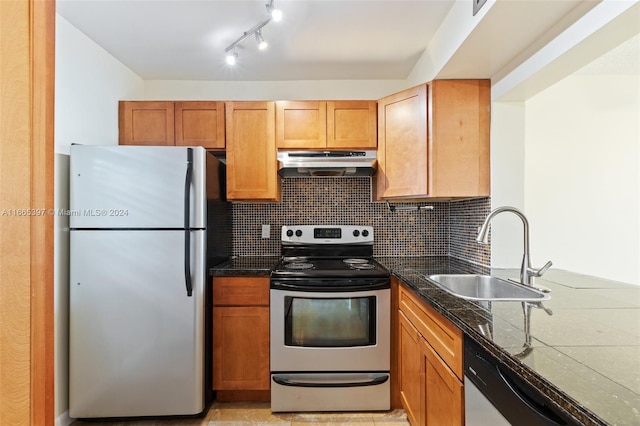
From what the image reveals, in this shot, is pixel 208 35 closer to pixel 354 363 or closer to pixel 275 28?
pixel 275 28

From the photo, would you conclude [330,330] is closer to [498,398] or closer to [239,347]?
[239,347]

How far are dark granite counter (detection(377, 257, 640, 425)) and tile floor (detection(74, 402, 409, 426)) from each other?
100 centimetres

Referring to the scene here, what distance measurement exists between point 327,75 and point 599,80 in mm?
1957

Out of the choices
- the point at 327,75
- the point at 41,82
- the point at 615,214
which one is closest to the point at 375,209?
the point at 327,75

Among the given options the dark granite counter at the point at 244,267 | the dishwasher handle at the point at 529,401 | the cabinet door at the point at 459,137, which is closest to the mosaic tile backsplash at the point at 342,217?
the dark granite counter at the point at 244,267

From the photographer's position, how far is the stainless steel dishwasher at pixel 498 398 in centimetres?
74

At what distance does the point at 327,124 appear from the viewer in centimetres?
246

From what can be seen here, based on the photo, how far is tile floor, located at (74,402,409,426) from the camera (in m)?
1.99

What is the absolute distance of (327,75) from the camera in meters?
2.70

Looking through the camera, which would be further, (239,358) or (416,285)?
(239,358)

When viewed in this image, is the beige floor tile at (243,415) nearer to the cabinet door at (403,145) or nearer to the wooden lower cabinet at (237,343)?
the wooden lower cabinet at (237,343)

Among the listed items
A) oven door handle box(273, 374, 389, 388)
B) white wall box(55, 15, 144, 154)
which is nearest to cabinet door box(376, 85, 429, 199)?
oven door handle box(273, 374, 389, 388)

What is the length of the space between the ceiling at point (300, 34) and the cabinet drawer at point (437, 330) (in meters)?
1.31

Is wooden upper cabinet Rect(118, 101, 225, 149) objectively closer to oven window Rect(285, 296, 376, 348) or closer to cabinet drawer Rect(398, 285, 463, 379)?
oven window Rect(285, 296, 376, 348)
